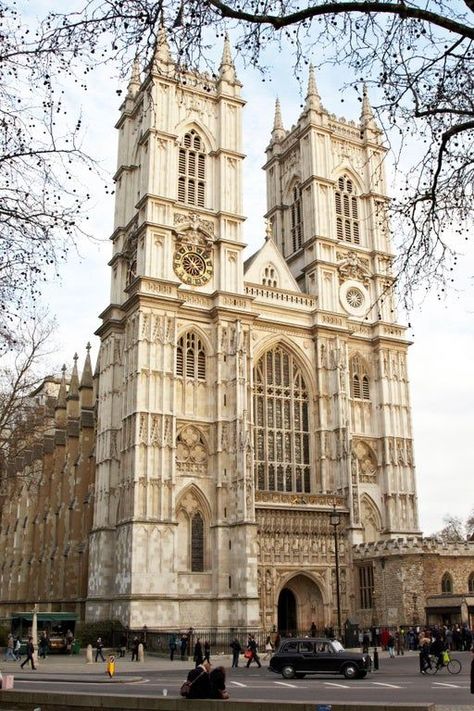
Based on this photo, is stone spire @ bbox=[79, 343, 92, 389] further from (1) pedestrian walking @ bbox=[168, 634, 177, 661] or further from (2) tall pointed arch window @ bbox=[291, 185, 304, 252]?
(1) pedestrian walking @ bbox=[168, 634, 177, 661]

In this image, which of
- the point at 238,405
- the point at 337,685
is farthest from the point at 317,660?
the point at 238,405

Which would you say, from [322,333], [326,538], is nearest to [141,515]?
[326,538]

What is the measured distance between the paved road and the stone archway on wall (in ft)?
34.7

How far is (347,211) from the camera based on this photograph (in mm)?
49281

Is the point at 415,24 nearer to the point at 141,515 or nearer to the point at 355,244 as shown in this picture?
the point at 141,515

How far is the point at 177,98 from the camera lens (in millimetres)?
44531

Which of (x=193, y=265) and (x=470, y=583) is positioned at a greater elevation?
(x=193, y=265)

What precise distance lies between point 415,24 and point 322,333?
34.6 metres

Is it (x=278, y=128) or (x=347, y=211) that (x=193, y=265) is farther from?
(x=278, y=128)

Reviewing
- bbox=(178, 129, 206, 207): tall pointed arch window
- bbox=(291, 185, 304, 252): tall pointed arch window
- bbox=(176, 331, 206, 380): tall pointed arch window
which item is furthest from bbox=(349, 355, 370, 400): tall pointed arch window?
bbox=(178, 129, 206, 207): tall pointed arch window

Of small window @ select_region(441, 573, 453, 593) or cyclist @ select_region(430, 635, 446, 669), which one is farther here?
small window @ select_region(441, 573, 453, 593)

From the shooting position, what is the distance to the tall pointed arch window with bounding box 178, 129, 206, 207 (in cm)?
4362

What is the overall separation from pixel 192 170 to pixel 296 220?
878 cm

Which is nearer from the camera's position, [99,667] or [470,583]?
[99,667]
